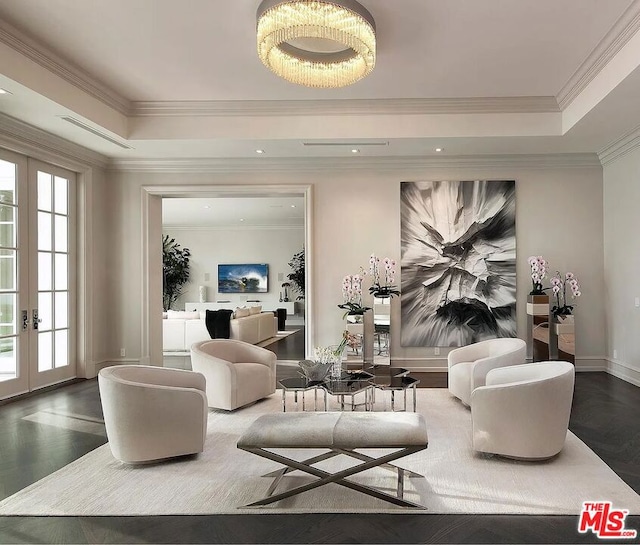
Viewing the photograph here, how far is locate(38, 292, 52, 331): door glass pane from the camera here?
6328 mm

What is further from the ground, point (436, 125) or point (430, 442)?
point (436, 125)

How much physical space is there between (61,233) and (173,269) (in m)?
9.44

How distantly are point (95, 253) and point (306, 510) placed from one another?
5.61 m

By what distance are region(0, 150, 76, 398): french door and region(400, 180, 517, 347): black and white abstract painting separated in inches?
184

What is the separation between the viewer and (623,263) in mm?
6750

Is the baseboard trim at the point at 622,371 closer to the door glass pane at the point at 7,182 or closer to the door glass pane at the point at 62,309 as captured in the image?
the door glass pane at the point at 62,309

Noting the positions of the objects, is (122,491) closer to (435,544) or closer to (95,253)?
(435,544)

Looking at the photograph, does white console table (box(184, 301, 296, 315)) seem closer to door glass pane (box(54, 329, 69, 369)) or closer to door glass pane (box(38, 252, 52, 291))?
door glass pane (box(54, 329, 69, 369))

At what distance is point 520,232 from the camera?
292 inches

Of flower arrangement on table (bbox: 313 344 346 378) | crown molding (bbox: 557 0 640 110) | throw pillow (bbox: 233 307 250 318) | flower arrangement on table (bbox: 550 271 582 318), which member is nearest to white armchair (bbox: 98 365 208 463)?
flower arrangement on table (bbox: 313 344 346 378)

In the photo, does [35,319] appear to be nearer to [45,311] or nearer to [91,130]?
[45,311]

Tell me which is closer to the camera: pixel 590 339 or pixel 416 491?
pixel 416 491

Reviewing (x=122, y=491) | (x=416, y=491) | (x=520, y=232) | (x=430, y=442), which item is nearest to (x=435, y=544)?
(x=416, y=491)

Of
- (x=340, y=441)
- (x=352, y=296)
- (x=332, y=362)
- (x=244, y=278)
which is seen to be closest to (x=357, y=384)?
(x=332, y=362)
